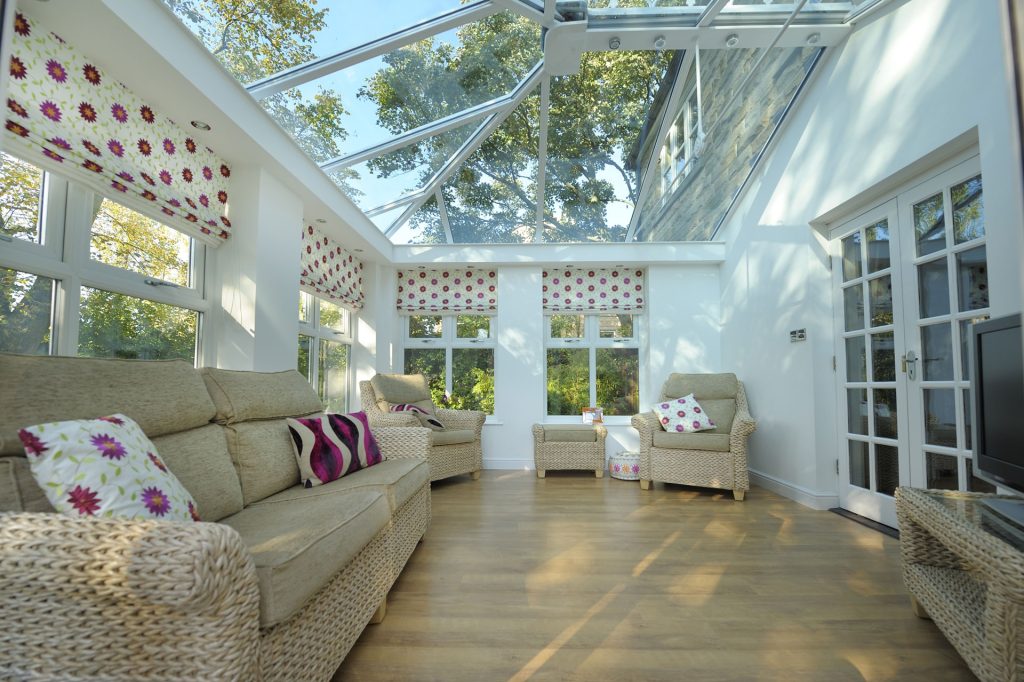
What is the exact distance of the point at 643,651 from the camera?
156 cm

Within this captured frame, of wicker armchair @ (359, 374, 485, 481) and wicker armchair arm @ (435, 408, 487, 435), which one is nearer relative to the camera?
wicker armchair @ (359, 374, 485, 481)

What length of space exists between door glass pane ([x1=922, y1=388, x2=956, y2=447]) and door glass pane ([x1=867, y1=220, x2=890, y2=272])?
83 centimetres

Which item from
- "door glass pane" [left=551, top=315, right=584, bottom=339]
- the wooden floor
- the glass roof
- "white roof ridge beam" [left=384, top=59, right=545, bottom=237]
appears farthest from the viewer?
"door glass pane" [left=551, top=315, right=584, bottom=339]

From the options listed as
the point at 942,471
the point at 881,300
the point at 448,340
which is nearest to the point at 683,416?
the point at 881,300

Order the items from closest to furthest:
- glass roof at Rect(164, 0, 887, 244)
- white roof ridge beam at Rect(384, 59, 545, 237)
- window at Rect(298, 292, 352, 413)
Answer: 1. glass roof at Rect(164, 0, 887, 244)
2. white roof ridge beam at Rect(384, 59, 545, 237)
3. window at Rect(298, 292, 352, 413)

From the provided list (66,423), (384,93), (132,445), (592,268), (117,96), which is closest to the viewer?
(66,423)

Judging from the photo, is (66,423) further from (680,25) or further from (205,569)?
(680,25)

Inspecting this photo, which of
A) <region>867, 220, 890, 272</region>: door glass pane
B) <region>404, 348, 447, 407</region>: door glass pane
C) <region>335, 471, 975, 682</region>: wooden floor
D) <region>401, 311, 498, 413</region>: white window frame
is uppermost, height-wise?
<region>867, 220, 890, 272</region>: door glass pane

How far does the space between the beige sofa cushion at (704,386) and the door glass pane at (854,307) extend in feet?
4.12

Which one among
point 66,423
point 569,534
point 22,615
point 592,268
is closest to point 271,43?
point 66,423

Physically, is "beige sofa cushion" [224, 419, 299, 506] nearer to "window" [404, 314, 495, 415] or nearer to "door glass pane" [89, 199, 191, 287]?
"door glass pane" [89, 199, 191, 287]

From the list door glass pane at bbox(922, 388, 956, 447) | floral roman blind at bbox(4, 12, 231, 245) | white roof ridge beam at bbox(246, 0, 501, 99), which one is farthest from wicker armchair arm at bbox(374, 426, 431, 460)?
door glass pane at bbox(922, 388, 956, 447)

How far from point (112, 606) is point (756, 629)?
193 cm

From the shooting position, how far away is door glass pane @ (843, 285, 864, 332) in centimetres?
312
